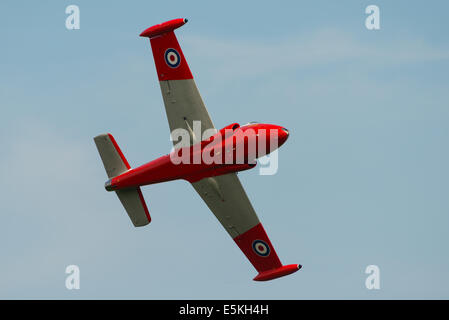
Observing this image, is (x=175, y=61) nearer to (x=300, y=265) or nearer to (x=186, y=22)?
(x=186, y=22)

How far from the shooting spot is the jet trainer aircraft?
54.2m

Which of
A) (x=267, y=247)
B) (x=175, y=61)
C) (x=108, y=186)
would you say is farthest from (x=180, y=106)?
(x=267, y=247)

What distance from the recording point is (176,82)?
54.8m

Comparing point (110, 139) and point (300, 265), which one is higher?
point (110, 139)

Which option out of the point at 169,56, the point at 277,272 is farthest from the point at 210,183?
the point at 169,56

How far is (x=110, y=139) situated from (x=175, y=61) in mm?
6331

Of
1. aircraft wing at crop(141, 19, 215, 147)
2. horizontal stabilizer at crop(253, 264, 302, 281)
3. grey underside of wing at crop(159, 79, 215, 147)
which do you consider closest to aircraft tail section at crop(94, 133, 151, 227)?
aircraft wing at crop(141, 19, 215, 147)

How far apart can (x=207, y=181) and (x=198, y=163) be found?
5.33ft

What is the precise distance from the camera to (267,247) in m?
58.0

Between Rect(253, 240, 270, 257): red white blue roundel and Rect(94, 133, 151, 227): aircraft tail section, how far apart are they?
650 centimetres

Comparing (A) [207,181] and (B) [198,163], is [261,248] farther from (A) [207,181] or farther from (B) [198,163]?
(B) [198,163]

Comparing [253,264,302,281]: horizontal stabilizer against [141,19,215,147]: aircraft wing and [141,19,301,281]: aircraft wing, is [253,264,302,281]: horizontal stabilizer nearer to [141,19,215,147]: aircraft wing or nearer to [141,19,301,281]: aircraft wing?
[141,19,301,281]: aircraft wing

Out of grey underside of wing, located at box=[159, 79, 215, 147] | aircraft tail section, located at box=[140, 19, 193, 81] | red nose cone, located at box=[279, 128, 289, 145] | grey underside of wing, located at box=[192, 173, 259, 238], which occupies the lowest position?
grey underside of wing, located at box=[192, 173, 259, 238]

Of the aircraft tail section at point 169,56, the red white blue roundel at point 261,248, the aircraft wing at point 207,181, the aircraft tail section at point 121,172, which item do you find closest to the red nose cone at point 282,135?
the aircraft wing at point 207,181
